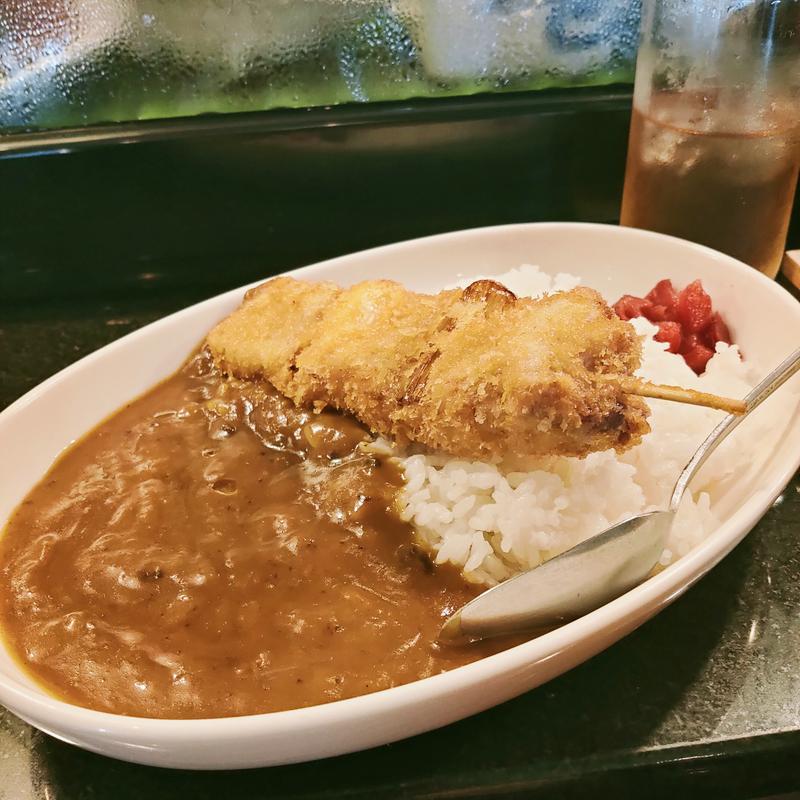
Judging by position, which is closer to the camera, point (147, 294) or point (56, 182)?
point (56, 182)

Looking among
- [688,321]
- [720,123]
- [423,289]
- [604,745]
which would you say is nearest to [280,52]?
[423,289]

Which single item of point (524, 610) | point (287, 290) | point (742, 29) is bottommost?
point (524, 610)

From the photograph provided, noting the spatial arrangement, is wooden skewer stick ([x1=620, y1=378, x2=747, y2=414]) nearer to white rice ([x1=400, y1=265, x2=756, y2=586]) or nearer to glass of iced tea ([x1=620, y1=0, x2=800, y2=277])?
white rice ([x1=400, y1=265, x2=756, y2=586])

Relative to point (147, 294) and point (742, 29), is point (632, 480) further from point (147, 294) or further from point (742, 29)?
point (147, 294)

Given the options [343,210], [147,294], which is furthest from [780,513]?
[147,294]

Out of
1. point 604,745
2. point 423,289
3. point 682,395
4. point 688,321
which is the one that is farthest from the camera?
point 423,289

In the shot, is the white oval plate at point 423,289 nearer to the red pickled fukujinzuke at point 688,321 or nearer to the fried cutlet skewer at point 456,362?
the red pickled fukujinzuke at point 688,321

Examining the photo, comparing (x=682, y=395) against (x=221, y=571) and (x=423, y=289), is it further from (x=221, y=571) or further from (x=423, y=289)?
(x=423, y=289)
